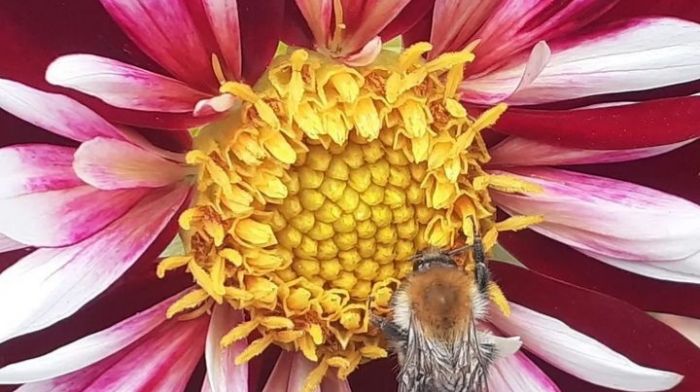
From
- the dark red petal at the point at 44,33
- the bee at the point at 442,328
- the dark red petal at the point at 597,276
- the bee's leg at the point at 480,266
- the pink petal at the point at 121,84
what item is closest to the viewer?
the pink petal at the point at 121,84

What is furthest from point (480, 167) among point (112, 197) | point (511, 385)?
point (112, 197)

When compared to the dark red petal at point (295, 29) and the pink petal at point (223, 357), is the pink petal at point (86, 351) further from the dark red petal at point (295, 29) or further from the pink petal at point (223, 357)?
the dark red petal at point (295, 29)

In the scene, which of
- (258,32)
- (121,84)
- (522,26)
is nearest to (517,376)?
(522,26)

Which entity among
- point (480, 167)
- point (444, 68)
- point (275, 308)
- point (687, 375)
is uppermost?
point (444, 68)

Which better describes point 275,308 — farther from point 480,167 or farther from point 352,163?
point 480,167

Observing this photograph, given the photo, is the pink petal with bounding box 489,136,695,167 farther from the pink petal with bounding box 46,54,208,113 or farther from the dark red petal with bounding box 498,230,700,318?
the pink petal with bounding box 46,54,208,113

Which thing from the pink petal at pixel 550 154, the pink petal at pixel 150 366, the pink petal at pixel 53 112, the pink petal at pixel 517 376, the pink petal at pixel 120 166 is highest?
the pink petal at pixel 53 112

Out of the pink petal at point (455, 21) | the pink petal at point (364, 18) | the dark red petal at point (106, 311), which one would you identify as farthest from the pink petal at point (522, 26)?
the dark red petal at point (106, 311)

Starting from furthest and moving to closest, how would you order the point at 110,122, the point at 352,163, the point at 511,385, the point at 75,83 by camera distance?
the point at 511,385
the point at 352,163
the point at 110,122
the point at 75,83
